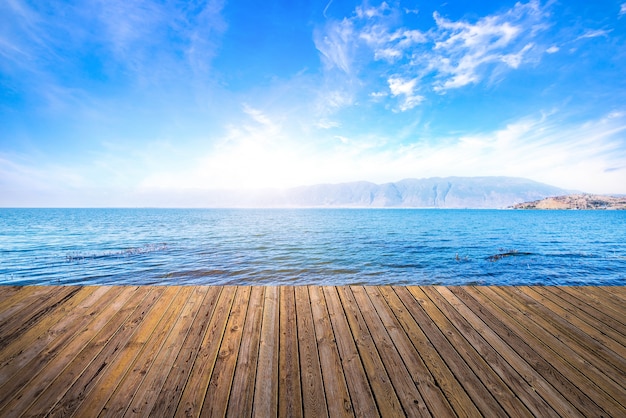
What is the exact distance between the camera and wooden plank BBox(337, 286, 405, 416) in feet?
7.02

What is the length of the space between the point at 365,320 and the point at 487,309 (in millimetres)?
1881

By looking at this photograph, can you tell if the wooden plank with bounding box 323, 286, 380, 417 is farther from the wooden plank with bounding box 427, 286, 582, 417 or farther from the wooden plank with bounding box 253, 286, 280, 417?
the wooden plank with bounding box 427, 286, 582, 417

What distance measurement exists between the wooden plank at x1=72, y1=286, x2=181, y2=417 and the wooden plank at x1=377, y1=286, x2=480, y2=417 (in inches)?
106

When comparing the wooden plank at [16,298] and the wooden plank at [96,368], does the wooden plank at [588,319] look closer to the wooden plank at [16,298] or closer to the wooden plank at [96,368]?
the wooden plank at [96,368]

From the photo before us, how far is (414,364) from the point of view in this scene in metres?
2.65

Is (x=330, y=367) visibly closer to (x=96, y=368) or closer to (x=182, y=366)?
(x=182, y=366)

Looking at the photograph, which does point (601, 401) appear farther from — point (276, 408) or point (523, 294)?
point (276, 408)

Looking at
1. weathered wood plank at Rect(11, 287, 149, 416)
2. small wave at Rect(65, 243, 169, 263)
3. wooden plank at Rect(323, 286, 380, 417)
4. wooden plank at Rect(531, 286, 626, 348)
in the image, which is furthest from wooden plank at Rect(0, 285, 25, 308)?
small wave at Rect(65, 243, 169, 263)

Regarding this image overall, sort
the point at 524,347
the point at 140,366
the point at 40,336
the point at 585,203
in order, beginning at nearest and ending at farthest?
1. the point at 140,366
2. the point at 524,347
3. the point at 40,336
4. the point at 585,203

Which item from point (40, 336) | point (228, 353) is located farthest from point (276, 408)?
point (40, 336)

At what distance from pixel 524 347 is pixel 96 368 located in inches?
177

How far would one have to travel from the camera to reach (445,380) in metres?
2.44

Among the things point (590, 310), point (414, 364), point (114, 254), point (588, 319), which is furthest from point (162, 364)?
point (114, 254)

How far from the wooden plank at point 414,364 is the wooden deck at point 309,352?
14 millimetres
